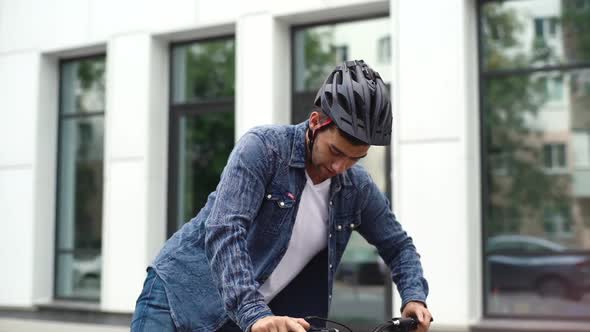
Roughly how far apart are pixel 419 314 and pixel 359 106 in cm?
76

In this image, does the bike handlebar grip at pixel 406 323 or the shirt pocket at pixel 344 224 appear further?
the shirt pocket at pixel 344 224

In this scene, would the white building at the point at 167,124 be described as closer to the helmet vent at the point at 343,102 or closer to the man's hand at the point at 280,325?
the helmet vent at the point at 343,102

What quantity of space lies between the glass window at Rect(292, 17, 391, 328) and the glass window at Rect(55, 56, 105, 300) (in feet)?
10.6

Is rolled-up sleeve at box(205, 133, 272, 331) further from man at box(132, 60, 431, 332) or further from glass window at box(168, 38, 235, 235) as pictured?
glass window at box(168, 38, 235, 235)

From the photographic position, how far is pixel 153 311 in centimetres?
281

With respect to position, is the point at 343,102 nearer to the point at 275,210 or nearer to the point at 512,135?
the point at 275,210

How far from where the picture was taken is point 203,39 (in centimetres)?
1023

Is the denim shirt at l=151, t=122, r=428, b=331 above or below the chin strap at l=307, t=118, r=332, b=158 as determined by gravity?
below

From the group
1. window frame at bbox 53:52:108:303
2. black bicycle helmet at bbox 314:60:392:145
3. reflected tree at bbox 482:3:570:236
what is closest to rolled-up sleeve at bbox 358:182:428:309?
black bicycle helmet at bbox 314:60:392:145

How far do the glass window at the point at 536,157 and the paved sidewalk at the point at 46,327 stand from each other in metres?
4.14

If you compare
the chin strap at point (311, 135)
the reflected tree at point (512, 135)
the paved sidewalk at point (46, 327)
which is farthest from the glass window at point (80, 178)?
the chin strap at point (311, 135)

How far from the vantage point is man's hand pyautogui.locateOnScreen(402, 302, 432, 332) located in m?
2.73

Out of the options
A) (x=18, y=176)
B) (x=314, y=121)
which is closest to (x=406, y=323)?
(x=314, y=121)

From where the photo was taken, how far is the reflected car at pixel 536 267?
7883 mm
